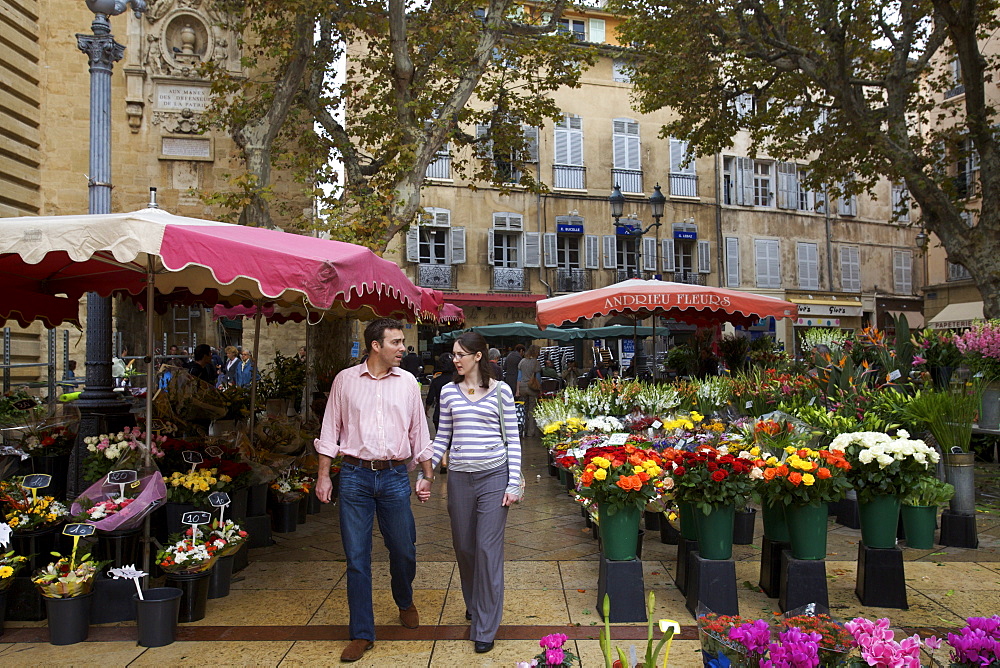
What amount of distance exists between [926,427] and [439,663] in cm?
441

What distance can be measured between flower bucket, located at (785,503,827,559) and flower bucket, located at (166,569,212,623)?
137 inches

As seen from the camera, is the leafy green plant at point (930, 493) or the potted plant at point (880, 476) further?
the leafy green plant at point (930, 493)

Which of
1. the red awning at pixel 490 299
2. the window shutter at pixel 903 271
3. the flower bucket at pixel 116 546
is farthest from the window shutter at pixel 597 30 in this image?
the flower bucket at pixel 116 546

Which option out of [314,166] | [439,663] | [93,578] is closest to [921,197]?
[314,166]

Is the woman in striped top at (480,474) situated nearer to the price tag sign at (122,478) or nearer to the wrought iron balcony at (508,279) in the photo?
the price tag sign at (122,478)

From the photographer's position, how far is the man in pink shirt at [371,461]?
404 cm

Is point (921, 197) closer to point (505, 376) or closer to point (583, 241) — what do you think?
point (505, 376)

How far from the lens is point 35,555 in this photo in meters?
4.61

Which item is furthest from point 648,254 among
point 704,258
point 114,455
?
point 114,455

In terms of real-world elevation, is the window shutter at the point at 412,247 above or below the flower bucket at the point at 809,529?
above

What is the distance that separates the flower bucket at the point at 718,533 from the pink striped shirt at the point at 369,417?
166 centimetres

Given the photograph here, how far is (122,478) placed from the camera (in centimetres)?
476

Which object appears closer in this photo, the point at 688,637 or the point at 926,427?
the point at 688,637

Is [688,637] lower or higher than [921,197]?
lower
